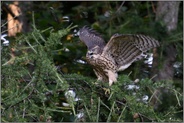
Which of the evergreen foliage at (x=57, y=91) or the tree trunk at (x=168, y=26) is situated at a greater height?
the evergreen foliage at (x=57, y=91)

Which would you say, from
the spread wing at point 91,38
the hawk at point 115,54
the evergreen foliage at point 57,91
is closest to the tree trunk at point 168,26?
the spread wing at point 91,38

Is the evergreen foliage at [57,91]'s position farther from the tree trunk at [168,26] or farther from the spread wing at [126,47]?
the tree trunk at [168,26]

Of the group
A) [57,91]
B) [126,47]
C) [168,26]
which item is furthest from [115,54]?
[57,91]

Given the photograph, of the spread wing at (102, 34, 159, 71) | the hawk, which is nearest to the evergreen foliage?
the hawk

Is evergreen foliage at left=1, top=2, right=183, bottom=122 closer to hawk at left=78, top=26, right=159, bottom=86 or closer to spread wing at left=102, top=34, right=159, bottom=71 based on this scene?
hawk at left=78, top=26, right=159, bottom=86

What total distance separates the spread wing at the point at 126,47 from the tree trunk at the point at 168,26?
85 cm

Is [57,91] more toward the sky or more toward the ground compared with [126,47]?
more toward the sky

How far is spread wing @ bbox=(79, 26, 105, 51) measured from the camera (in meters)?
4.30

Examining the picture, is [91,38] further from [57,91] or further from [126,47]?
[57,91]

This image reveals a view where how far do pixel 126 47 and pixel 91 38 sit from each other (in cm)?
56

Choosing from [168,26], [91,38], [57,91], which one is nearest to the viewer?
[57,91]

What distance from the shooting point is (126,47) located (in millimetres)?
3986

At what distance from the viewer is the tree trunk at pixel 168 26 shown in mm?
4973

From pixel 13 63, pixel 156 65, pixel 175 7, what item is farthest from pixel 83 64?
pixel 13 63
